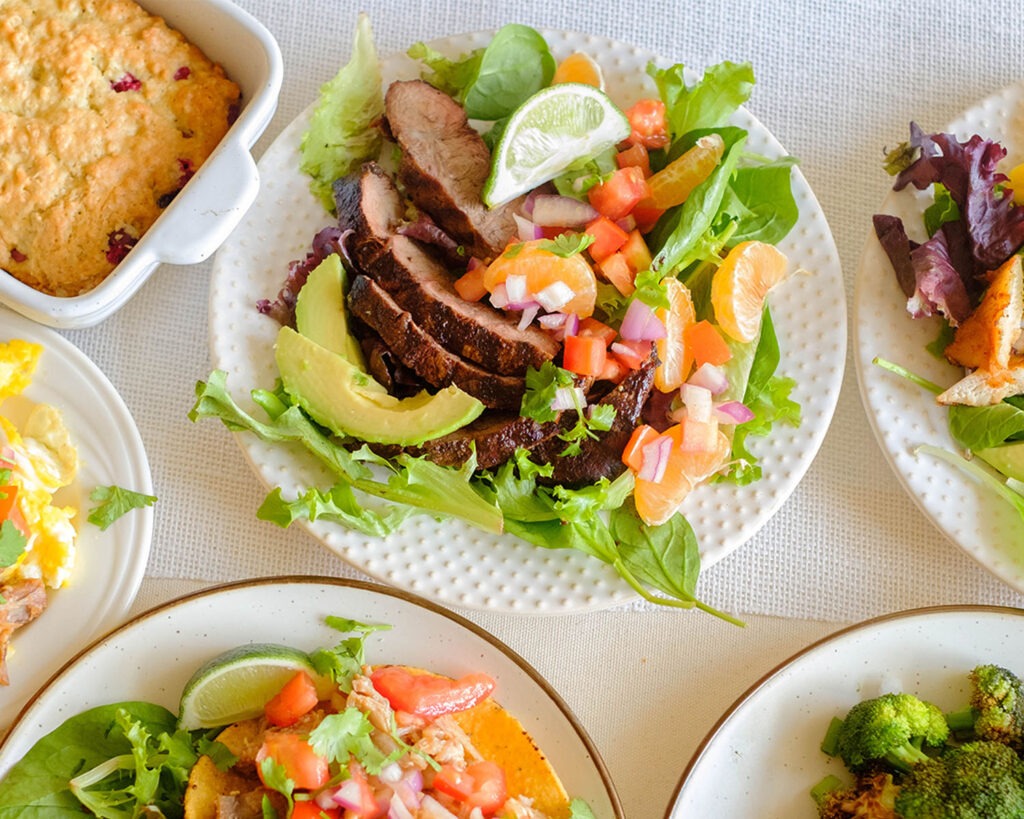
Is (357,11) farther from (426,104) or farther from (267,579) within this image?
(267,579)

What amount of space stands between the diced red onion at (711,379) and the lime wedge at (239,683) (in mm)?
1093

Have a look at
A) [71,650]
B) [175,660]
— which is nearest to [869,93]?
[175,660]

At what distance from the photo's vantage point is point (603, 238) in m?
2.41

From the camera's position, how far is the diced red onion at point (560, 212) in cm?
243

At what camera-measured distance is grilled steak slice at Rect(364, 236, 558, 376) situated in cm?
233

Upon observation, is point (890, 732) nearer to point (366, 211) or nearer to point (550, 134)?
point (550, 134)

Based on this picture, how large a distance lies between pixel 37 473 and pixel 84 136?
0.77m

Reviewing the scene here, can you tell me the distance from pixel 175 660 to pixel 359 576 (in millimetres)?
465

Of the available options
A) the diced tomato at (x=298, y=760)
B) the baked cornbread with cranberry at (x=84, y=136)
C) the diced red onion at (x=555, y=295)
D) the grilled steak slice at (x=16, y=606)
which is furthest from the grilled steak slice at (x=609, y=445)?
the grilled steak slice at (x=16, y=606)

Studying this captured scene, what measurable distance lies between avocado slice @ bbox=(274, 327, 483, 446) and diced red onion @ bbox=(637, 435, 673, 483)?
39 cm

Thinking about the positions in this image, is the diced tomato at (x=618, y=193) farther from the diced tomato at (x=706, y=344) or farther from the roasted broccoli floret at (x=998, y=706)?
the roasted broccoli floret at (x=998, y=706)

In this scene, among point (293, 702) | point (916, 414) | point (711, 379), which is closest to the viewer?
point (293, 702)

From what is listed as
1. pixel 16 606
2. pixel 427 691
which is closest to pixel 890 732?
pixel 427 691

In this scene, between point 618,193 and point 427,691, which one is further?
point 618,193
